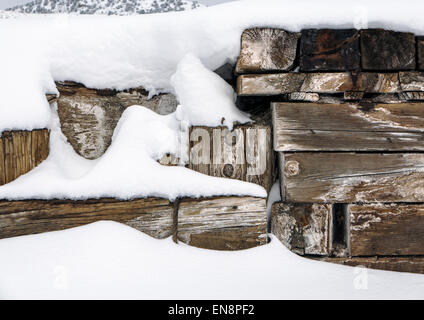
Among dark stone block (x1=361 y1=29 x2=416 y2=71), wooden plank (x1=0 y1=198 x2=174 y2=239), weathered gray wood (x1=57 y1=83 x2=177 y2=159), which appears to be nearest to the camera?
wooden plank (x1=0 y1=198 x2=174 y2=239)

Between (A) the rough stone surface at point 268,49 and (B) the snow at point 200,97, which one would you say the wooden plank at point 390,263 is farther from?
(A) the rough stone surface at point 268,49

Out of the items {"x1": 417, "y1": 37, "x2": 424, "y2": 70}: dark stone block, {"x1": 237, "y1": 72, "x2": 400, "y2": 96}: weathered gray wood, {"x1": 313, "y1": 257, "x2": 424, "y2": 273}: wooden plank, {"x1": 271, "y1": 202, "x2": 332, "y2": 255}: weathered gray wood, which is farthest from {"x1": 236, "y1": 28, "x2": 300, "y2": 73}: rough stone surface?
{"x1": 313, "y1": 257, "x2": 424, "y2": 273}: wooden plank

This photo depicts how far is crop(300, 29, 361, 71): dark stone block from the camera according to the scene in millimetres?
1922

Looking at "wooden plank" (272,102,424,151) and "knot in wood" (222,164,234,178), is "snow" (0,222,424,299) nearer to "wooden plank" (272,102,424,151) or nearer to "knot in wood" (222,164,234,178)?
"knot in wood" (222,164,234,178)

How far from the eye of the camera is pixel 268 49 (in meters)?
1.95

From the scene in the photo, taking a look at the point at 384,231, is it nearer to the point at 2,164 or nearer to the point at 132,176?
the point at 132,176

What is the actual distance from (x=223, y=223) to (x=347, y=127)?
0.93 m

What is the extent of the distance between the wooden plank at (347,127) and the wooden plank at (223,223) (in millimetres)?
411

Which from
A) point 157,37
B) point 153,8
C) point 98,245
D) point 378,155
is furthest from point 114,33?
point 153,8

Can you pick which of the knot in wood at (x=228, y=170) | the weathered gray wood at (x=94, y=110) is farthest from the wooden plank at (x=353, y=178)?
the weathered gray wood at (x=94, y=110)

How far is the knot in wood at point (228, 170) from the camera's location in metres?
2.00

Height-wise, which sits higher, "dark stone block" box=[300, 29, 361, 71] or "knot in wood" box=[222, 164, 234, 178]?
"dark stone block" box=[300, 29, 361, 71]

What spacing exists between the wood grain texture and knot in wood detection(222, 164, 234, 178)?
Result: 109 centimetres

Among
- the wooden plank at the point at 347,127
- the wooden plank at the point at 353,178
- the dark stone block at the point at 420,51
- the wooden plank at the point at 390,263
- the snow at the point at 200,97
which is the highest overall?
the dark stone block at the point at 420,51
